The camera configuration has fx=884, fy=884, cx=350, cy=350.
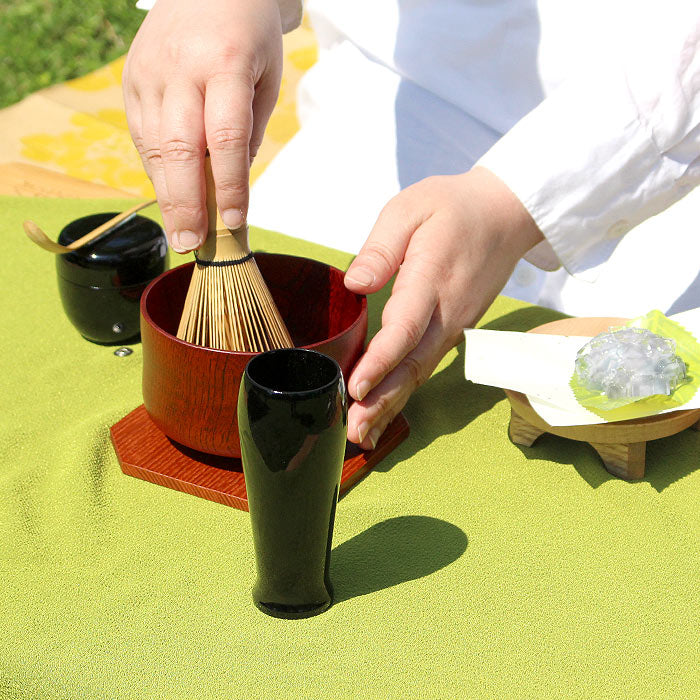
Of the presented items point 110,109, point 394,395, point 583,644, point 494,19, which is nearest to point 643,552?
point 583,644

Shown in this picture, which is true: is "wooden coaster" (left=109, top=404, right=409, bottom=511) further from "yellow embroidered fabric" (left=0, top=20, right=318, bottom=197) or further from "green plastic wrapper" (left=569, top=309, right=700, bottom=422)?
"yellow embroidered fabric" (left=0, top=20, right=318, bottom=197)

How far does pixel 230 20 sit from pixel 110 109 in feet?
3.55

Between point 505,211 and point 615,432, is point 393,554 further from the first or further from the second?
point 505,211

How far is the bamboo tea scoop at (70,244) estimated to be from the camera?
0.75 metres

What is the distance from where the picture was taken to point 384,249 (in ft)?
2.33

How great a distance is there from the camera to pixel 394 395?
68 centimetres

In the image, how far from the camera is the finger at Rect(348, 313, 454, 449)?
65 cm

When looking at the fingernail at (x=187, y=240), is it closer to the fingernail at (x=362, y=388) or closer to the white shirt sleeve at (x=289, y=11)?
the fingernail at (x=362, y=388)

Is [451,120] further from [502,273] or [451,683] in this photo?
[451,683]

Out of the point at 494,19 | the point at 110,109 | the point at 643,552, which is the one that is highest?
the point at 494,19

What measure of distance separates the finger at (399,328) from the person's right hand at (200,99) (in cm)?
14

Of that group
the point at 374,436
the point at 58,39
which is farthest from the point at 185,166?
the point at 58,39

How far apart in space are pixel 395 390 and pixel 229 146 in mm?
219

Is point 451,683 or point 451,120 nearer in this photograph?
point 451,683
